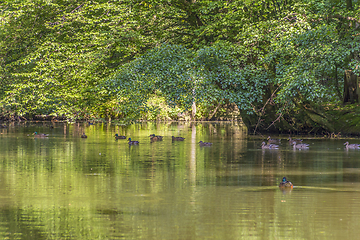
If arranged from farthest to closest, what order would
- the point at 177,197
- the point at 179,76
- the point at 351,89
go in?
the point at 351,89
the point at 179,76
the point at 177,197

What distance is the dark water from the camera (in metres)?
8.57

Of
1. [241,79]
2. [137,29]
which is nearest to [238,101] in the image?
[241,79]

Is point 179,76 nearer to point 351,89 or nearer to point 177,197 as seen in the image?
point 351,89

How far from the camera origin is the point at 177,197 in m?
11.3

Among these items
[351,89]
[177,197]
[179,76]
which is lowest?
[177,197]

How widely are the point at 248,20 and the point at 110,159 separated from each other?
12687 millimetres

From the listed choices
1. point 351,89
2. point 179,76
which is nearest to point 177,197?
point 179,76

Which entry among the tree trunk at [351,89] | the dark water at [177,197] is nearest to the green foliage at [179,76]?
the tree trunk at [351,89]

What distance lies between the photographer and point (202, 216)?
9.52 m

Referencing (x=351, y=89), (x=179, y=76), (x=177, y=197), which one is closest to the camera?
(x=177, y=197)

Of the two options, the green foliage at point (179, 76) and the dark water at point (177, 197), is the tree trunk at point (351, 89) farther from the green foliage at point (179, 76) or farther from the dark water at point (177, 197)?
the dark water at point (177, 197)

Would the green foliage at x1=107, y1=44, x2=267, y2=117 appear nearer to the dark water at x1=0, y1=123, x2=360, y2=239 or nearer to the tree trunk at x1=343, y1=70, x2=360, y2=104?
the tree trunk at x1=343, y1=70, x2=360, y2=104

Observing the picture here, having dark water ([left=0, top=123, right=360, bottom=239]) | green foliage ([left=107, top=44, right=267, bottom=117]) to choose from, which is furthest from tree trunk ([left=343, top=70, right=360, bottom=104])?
dark water ([left=0, top=123, right=360, bottom=239])

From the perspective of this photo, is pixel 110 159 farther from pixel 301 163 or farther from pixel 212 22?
pixel 212 22
